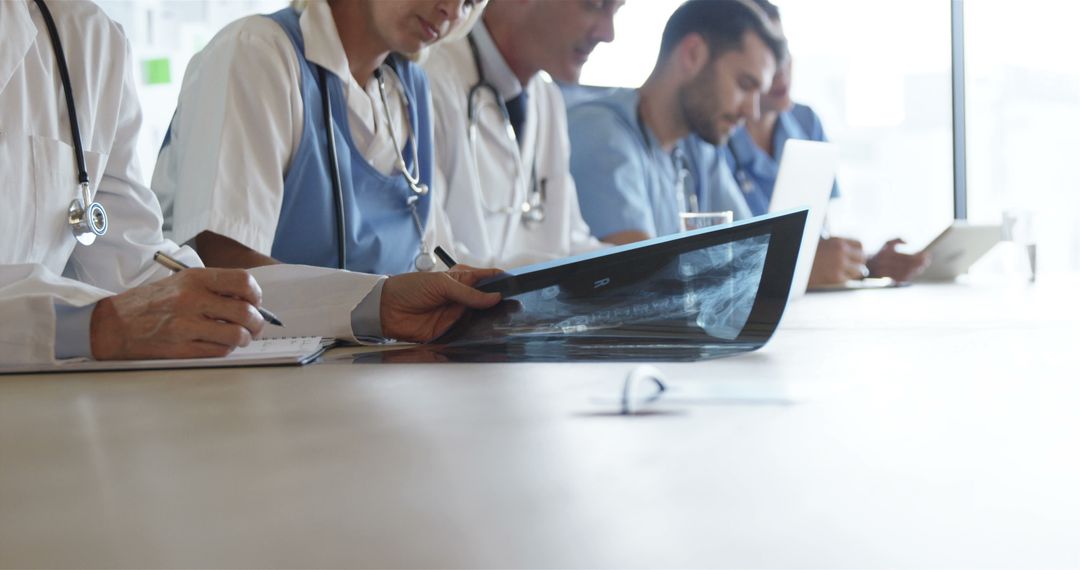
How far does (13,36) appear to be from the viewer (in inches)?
34.9

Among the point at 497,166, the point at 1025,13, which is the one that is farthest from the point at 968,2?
the point at 497,166

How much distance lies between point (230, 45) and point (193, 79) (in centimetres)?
8

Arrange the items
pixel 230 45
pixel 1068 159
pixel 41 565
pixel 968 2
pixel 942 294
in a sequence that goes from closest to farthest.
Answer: pixel 41 565 < pixel 230 45 < pixel 942 294 < pixel 968 2 < pixel 1068 159

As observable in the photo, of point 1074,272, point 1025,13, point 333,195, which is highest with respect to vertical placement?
point 1025,13

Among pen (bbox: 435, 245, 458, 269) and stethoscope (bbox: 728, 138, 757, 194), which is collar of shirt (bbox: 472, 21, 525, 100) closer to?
pen (bbox: 435, 245, 458, 269)

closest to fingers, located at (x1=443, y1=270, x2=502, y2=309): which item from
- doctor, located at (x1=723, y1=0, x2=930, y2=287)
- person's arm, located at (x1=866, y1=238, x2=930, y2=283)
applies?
person's arm, located at (x1=866, y1=238, x2=930, y2=283)

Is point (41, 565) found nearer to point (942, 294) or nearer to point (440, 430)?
point (440, 430)

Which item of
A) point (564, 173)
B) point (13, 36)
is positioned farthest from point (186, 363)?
point (564, 173)

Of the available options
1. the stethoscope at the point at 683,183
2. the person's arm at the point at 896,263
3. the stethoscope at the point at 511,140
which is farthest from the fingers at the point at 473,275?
the stethoscope at the point at 683,183

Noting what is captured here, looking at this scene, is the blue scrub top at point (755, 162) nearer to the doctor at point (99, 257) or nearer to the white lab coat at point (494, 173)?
the white lab coat at point (494, 173)

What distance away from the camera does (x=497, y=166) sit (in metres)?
1.76

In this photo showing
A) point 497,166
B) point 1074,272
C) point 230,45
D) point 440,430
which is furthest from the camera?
point 1074,272

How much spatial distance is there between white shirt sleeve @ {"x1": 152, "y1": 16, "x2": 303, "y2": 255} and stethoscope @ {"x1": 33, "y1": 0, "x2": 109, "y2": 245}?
0.58 feet

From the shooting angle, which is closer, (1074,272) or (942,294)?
(942,294)
